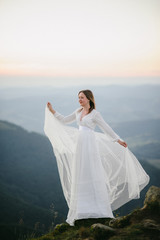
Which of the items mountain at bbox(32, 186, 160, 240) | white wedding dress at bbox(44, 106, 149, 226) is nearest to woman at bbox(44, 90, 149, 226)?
white wedding dress at bbox(44, 106, 149, 226)

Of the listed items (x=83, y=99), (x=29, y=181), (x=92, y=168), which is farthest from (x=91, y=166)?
(x=29, y=181)

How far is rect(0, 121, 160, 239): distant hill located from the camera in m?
36.9

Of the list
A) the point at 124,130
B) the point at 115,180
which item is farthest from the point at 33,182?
the point at 124,130

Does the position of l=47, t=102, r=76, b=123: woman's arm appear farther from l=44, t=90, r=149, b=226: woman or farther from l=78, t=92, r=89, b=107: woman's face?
l=78, t=92, r=89, b=107: woman's face

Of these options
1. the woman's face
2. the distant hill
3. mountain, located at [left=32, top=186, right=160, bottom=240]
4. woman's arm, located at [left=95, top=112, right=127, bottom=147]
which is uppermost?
the woman's face

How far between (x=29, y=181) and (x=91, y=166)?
181 ft

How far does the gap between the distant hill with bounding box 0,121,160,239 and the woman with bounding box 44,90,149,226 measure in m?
26.2

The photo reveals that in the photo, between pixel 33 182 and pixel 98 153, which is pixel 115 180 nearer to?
pixel 98 153

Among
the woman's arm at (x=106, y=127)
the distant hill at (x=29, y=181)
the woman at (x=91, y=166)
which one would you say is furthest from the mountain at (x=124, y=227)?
the distant hill at (x=29, y=181)

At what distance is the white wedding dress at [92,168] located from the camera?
507 centimetres

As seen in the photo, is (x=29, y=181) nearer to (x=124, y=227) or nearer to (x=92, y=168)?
(x=92, y=168)

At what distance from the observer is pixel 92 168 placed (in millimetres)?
5125

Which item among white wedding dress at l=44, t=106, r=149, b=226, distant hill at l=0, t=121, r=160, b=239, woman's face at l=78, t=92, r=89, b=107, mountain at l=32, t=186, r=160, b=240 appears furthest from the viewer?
distant hill at l=0, t=121, r=160, b=239

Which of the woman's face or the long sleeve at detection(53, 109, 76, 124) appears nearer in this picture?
the woman's face
